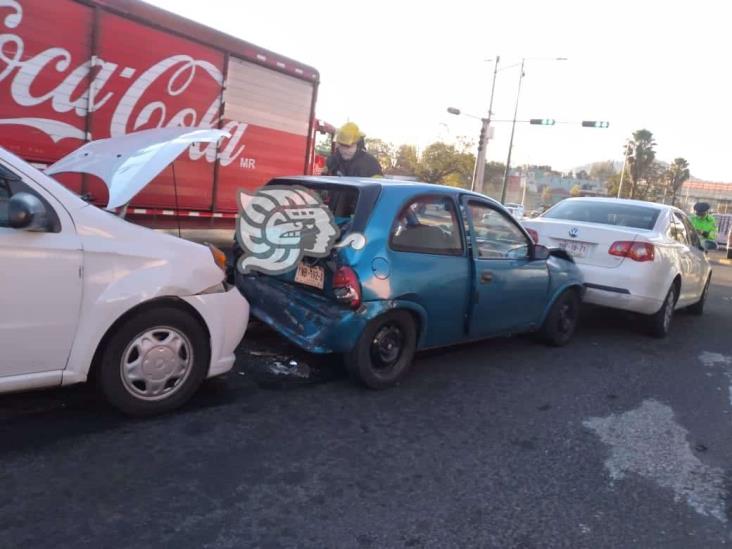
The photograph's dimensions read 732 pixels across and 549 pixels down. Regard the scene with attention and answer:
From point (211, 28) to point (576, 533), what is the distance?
7457mm

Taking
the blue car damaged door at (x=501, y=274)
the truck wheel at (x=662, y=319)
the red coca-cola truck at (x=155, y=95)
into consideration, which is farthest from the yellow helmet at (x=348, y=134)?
the truck wheel at (x=662, y=319)

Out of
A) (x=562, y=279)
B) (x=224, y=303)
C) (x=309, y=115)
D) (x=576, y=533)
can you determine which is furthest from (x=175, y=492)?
(x=309, y=115)

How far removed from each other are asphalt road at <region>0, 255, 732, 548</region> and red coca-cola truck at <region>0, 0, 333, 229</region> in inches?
→ 88.5

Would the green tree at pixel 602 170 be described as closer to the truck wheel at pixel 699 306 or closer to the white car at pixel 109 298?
the truck wheel at pixel 699 306

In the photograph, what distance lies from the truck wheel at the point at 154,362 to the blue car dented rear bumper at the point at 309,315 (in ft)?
2.65

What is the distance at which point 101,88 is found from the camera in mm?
7051

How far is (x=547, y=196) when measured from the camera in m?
91.3

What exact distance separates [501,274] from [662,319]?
9.89 ft

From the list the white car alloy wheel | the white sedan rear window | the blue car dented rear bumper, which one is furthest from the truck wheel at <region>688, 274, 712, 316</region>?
the white car alloy wheel

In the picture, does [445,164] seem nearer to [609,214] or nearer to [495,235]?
[609,214]

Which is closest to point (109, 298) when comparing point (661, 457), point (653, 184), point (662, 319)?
point (661, 457)

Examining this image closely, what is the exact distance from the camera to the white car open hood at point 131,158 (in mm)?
3719

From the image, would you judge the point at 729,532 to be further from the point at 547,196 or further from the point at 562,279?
the point at 547,196

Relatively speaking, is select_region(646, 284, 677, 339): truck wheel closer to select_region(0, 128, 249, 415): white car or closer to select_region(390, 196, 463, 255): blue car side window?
select_region(390, 196, 463, 255): blue car side window
